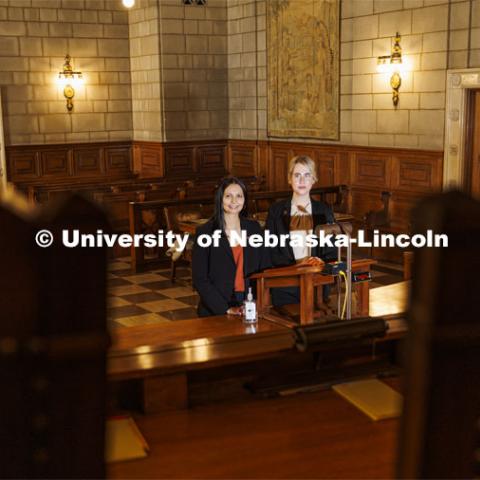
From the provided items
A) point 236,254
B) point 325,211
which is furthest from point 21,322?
point 325,211

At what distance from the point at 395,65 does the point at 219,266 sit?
7143mm

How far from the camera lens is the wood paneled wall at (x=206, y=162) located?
1180 cm

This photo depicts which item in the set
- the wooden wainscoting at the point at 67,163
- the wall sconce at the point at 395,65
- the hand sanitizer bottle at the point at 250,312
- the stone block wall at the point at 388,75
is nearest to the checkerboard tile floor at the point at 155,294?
the stone block wall at the point at 388,75

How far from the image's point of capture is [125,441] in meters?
2.14

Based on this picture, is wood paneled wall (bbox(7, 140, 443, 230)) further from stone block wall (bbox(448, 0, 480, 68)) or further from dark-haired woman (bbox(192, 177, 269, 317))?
dark-haired woman (bbox(192, 177, 269, 317))

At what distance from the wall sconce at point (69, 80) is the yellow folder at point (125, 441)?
13.6 m

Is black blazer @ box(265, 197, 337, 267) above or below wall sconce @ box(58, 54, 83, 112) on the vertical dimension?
below

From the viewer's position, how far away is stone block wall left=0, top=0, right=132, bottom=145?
14.6 m

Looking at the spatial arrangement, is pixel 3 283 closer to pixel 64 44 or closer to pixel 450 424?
pixel 450 424

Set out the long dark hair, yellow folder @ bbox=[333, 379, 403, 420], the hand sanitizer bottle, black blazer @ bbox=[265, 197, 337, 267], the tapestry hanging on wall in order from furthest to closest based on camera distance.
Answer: the tapestry hanging on wall, black blazer @ bbox=[265, 197, 337, 267], the long dark hair, the hand sanitizer bottle, yellow folder @ bbox=[333, 379, 403, 420]

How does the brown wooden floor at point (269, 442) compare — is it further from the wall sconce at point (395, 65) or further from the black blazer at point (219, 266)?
the wall sconce at point (395, 65)

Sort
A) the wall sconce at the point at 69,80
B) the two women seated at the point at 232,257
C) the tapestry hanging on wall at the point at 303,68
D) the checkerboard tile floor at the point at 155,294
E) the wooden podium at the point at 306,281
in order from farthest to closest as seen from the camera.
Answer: the wall sconce at the point at 69,80 < the tapestry hanging on wall at the point at 303,68 < the checkerboard tile floor at the point at 155,294 < the two women seated at the point at 232,257 < the wooden podium at the point at 306,281

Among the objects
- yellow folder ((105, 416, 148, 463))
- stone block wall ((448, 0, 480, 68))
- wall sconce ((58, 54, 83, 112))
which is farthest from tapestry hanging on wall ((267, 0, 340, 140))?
yellow folder ((105, 416, 148, 463))

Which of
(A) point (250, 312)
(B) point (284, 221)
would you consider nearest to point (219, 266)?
(B) point (284, 221)
